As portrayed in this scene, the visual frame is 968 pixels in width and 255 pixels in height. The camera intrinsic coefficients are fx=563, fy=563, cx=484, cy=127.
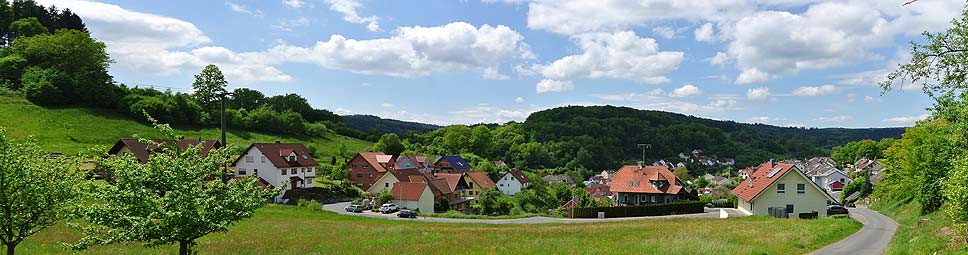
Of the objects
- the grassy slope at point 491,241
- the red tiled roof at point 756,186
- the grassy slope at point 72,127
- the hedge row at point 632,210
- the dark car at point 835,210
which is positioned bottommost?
the hedge row at point 632,210

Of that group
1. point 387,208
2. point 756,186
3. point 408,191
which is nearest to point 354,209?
point 387,208

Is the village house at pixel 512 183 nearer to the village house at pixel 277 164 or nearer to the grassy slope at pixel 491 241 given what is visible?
the village house at pixel 277 164

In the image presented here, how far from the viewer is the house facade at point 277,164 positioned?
223 feet

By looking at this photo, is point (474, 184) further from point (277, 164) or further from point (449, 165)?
point (277, 164)

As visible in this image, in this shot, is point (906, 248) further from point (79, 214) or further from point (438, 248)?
point (79, 214)

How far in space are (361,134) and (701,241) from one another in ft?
427

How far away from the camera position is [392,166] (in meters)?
96.2

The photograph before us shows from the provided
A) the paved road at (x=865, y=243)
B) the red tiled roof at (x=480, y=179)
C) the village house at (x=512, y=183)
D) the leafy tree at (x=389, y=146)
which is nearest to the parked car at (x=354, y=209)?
the red tiled roof at (x=480, y=179)

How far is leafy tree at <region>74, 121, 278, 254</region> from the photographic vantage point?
1151 centimetres

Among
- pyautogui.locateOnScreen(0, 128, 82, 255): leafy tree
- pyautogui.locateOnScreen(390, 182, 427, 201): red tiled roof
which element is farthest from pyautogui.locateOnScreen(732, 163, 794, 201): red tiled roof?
pyautogui.locateOnScreen(0, 128, 82, 255): leafy tree

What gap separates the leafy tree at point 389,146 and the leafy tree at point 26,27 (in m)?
69.9

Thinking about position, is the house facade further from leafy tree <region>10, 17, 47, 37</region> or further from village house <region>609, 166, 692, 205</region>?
leafy tree <region>10, 17, 47, 37</region>

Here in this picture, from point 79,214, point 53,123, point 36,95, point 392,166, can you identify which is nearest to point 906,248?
point 79,214

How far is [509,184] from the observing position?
108 metres
